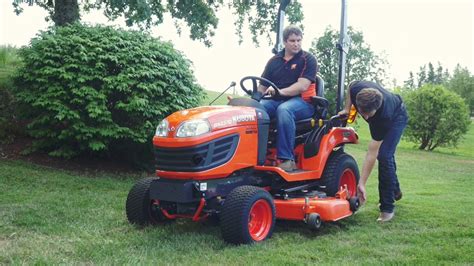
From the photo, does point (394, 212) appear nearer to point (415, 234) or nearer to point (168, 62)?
point (415, 234)

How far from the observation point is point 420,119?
20.4 metres

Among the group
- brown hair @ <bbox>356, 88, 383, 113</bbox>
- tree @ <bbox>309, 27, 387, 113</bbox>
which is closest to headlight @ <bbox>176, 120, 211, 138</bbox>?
brown hair @ <bbox>356, 88, 383, 113</bbox>

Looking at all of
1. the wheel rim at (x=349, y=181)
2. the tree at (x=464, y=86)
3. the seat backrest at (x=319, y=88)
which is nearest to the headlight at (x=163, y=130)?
the seat backrest at (x=319, y=88)

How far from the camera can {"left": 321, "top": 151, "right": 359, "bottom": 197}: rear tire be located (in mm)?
5891

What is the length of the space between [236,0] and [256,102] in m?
7.18

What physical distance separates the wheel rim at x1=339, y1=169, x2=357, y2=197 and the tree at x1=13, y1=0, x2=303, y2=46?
4.96 m

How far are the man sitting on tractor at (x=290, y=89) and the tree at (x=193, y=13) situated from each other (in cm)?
439

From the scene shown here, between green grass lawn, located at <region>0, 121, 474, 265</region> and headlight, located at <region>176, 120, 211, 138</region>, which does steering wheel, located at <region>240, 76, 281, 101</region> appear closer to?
headlight, located at <region>176, 120, 211, 138</region>

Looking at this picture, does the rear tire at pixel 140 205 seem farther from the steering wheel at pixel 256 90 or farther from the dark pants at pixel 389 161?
the dark pants at pixel 389 161

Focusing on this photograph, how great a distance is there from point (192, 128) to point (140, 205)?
105 centimetres

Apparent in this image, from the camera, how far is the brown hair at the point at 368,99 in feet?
18.1

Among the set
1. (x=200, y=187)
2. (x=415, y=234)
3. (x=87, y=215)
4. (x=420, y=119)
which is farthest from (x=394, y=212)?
(x=420, y=119)

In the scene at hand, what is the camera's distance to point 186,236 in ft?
16.4

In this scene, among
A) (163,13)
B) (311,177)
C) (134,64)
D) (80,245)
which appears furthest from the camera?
(163,13)
